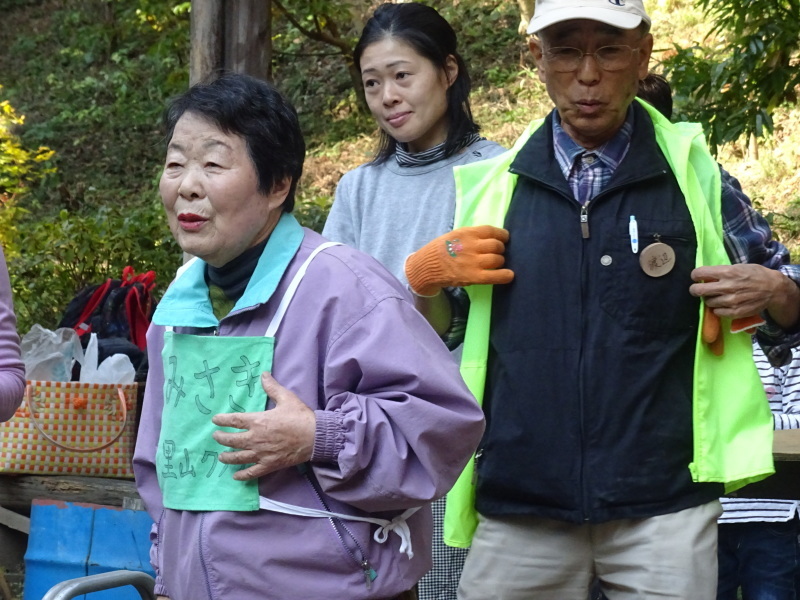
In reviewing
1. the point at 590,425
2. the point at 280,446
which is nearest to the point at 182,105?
the point at 280,446

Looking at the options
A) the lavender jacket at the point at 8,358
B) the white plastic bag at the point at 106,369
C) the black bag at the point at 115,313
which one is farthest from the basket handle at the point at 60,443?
the lavender jacket at the point at 8,358

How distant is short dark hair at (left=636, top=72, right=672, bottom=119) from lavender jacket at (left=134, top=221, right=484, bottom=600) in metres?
2.01

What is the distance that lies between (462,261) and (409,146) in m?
0.92

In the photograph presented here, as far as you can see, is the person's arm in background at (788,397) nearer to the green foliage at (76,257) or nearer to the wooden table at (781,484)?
the wooden table at (781,484)

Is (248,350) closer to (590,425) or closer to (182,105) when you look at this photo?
(182,105)

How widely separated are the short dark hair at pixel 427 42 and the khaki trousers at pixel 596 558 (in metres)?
1.18

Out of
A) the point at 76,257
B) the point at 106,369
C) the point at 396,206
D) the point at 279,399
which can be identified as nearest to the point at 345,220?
the point at 396,206

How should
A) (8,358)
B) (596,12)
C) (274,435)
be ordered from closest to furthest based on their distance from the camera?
1. (274,435)
2. (596,12)
3. (8,358)

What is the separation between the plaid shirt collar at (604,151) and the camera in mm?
2480

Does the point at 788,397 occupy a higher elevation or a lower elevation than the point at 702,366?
higher

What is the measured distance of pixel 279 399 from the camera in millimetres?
1868

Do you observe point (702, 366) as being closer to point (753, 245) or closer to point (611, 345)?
point (611, 345)

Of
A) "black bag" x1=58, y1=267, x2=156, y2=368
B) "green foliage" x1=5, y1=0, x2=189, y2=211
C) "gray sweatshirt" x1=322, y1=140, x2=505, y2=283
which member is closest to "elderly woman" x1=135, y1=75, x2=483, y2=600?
"gray sweatshirt" x1=322, y1=140, x2=505, y2=283

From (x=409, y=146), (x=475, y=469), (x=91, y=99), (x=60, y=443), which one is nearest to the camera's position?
(x=475, y=469)
